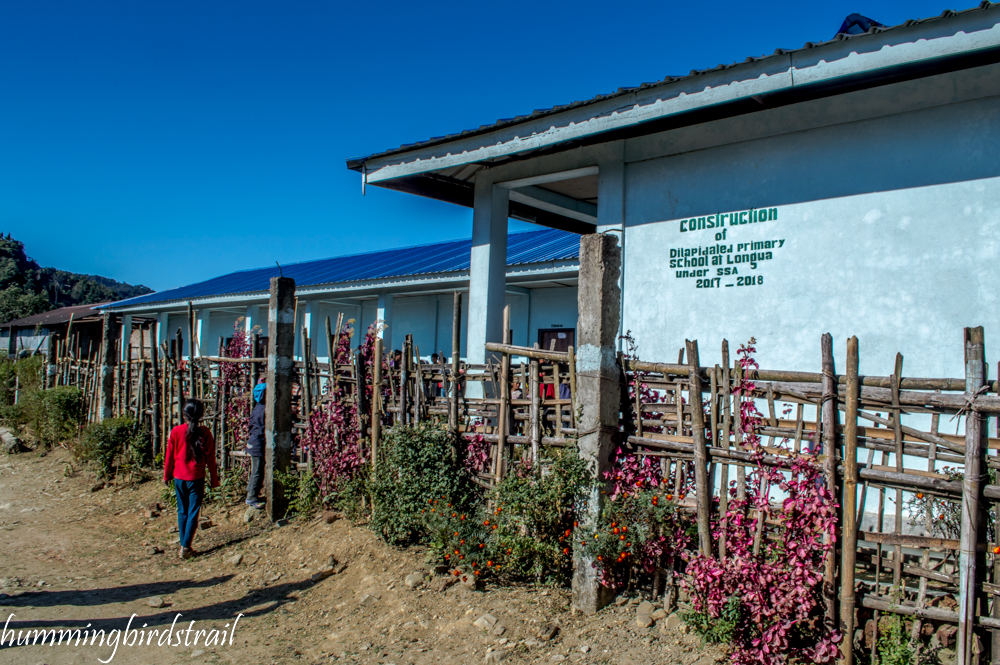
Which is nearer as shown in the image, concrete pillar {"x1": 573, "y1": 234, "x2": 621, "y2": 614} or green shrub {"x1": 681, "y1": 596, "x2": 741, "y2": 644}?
green shrub {"x1": 681, "y1": 596, "x2": 741, "y2": 644}

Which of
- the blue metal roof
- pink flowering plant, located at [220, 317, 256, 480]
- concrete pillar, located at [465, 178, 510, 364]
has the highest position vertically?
the blue metal roof

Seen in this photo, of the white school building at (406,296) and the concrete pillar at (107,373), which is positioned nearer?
the concrete pillar at (107,373)

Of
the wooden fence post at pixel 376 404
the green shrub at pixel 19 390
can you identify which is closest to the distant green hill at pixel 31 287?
the green shrub at pixel 19 390

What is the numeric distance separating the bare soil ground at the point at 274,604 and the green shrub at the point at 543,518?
22cm

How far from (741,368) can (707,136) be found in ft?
11.8

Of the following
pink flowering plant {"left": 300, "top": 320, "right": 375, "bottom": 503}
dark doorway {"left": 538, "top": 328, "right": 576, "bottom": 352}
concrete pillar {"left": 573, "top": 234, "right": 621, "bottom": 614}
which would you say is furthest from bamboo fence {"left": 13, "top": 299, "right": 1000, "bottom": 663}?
dark doorway {"left": 538, "top": 328, "right": 576, "bottom": 352}

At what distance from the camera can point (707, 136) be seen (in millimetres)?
7141

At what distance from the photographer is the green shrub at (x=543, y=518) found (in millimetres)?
5180

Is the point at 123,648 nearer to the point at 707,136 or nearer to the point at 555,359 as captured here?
the point at 555,359

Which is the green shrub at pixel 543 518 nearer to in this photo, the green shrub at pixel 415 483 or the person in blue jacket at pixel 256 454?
the green shrub at pixel 415 483

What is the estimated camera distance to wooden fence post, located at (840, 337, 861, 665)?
12.8 feet

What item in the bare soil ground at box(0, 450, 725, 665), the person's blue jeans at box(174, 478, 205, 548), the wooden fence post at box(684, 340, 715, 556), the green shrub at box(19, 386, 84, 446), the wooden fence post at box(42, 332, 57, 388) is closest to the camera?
the wooden fence post at box(684, 340, 715, 556)

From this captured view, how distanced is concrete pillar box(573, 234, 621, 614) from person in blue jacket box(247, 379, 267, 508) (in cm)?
468

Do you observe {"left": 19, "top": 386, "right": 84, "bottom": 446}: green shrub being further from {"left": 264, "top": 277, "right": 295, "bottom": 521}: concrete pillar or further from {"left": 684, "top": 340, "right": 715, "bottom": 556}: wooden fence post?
{"left": 684, "top": 340, "right": 715, "bottom": 556}: wooden fence post
